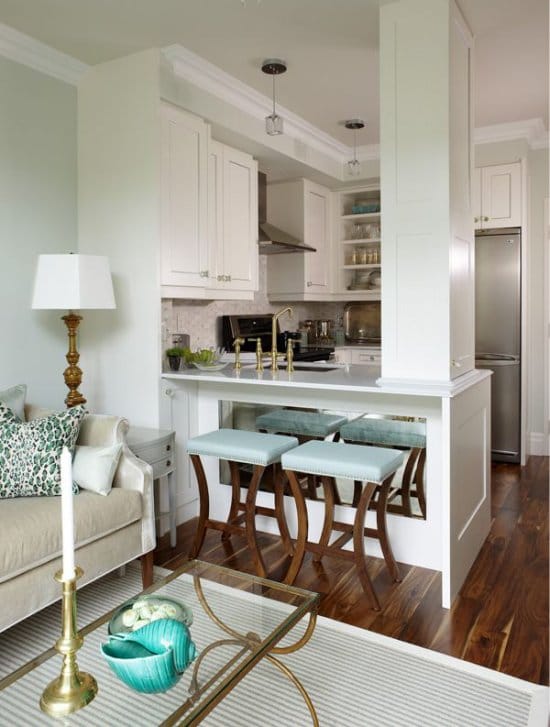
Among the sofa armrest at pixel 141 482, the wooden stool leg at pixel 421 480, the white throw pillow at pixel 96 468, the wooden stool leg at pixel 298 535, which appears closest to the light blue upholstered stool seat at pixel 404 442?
the wooden stool leg at pixel 421 480

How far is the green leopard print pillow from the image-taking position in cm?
245

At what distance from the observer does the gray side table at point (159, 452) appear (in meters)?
3.04

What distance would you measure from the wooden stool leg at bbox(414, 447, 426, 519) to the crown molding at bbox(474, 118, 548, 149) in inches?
122

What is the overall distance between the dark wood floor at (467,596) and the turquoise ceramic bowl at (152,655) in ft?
4.05

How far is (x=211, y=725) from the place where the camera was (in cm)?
193

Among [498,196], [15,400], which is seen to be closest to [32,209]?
[15,400]

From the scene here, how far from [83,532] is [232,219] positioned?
7.89ft

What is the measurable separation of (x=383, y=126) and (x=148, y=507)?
2.02m

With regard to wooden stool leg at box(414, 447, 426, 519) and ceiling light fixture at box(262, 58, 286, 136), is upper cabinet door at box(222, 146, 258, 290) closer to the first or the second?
ceiling light fixture at box(262, 58, 286, 136)

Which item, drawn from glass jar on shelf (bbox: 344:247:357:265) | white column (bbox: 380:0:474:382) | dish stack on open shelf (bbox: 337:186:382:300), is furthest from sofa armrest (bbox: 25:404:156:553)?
glass jar on shelf (bbox: 344:247:357:265)

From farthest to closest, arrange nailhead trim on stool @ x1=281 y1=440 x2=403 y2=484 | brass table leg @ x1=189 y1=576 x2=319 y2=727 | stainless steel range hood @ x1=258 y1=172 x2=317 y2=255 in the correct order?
stainless steel range hood @ x1=258 y1=172 x2=317 y2=255
nailhead trim on stool @ x1=281 y1=440 x2=403 y2=484
brass table leg @ x1=189 y1=576 x2=319 y2=727

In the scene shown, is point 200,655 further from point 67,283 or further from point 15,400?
point 67,283

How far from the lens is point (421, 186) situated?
107 inches

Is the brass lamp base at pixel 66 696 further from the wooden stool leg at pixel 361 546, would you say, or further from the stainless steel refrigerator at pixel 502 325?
the stainless steel refrigerator at pixel 502 325
